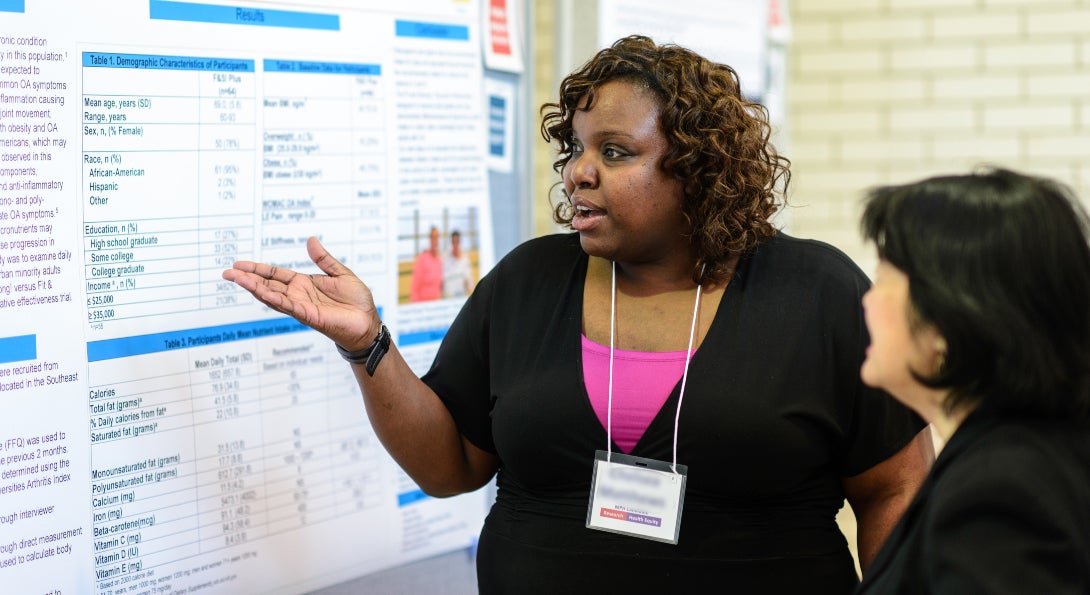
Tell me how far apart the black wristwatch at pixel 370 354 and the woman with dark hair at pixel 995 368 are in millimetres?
777

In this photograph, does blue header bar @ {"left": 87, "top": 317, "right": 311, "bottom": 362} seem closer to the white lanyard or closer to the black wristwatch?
the black wristwatch

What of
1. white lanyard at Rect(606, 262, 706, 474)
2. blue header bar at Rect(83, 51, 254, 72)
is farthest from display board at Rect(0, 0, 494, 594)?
Result: white lanyard at Rect(606, 262, 706, 474)

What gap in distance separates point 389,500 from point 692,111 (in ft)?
2.86

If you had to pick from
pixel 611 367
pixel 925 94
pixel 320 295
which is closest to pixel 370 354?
pixel 320 295

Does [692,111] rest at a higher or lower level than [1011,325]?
higher

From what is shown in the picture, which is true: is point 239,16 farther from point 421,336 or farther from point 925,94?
point 925,94

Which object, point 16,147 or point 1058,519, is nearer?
point 1058,519

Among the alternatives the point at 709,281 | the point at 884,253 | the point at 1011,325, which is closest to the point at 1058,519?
the point at 1011,325

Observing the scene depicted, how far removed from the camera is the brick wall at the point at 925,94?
4398mm

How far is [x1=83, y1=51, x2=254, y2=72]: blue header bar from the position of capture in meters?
1.44

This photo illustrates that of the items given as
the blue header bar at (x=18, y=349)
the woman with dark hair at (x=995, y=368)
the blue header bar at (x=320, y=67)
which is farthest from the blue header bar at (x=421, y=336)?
the woman with dark hair at (x=995, y=368)

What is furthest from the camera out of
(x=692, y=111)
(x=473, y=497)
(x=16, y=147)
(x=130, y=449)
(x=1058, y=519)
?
(x=473, y=497)

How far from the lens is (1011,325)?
3.42 ft

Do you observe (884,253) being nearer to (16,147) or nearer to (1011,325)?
(1011,325)
